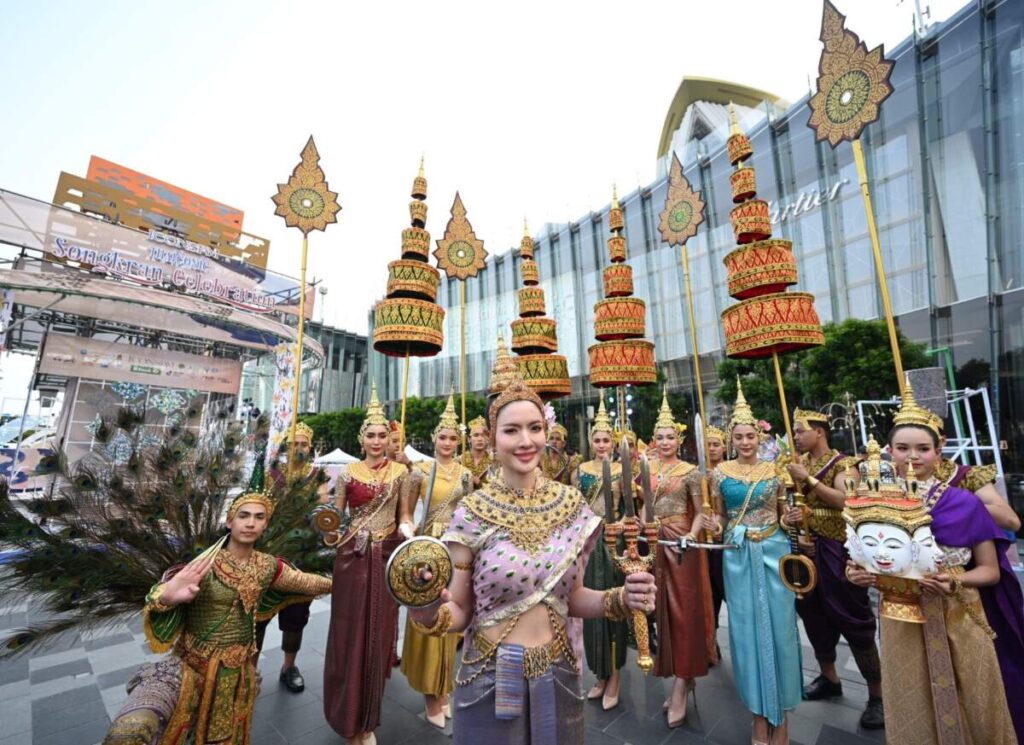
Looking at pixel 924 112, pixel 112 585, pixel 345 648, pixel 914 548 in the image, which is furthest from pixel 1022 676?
pixel 924 112

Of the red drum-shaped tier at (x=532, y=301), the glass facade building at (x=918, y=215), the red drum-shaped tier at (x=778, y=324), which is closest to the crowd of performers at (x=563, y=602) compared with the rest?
the red drum-shaped tier at (x=778, y=324)

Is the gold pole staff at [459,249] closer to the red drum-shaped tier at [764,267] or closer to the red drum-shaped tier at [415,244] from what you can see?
the red drum-shaped tier at [415,244]

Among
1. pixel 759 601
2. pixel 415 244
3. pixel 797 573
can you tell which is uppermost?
pixel 415 244

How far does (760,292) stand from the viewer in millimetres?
4684

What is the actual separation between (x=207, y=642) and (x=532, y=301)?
18.4 ft

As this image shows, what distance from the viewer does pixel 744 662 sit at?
331 cm

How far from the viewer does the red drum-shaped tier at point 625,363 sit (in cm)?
613

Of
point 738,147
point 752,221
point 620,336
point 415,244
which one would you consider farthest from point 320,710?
point 738,147

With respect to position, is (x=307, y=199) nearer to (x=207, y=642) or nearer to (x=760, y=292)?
(x=207, y=642)

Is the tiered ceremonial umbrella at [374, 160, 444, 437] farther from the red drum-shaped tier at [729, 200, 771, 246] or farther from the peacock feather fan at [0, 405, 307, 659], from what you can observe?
the red drum-shaped tier at [729, 200, 771, 246]

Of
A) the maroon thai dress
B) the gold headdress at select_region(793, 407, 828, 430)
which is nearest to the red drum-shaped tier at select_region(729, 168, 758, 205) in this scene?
the gold headdress at select_region(793, 407, 828, 430)

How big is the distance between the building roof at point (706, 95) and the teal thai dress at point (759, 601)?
145 ft

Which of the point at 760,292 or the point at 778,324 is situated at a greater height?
the point at 760,292

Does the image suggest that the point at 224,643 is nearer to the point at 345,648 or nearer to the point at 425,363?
the point at 345,648
